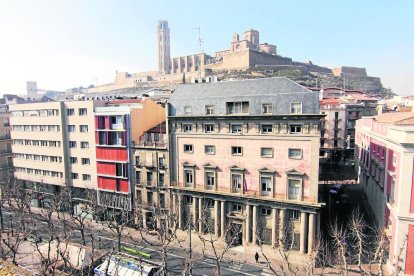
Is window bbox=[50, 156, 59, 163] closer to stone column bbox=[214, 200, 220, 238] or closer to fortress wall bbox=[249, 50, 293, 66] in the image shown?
stone column bbox=[214, 200, 220, 238]

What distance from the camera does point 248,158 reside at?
38969mm

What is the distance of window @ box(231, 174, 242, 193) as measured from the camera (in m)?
39.7

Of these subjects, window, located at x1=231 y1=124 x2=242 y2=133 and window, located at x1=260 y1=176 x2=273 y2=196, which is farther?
window, located at x1=231 y1=124 x2=242 y2=133

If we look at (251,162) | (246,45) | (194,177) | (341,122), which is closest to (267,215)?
(251,162)

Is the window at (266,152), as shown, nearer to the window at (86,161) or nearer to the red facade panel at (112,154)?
the red facade panel at (112,154)

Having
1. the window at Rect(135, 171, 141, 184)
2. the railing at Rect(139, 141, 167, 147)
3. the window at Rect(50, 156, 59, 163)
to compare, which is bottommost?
the window at Rect(135, 171, 141, 184)

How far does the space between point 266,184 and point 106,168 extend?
27921 millimetres

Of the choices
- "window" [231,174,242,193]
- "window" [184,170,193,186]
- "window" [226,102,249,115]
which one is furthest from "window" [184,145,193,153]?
"window" [226,102,249,115]

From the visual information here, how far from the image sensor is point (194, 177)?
4250 cm

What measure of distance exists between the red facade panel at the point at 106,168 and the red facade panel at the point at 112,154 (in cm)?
107

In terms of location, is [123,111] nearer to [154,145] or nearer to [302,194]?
[154,145]

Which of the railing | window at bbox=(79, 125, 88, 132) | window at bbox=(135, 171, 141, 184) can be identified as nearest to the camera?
the railing

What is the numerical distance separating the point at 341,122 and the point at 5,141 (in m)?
87.6

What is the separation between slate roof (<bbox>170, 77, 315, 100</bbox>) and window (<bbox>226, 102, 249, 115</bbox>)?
4.14 feet
